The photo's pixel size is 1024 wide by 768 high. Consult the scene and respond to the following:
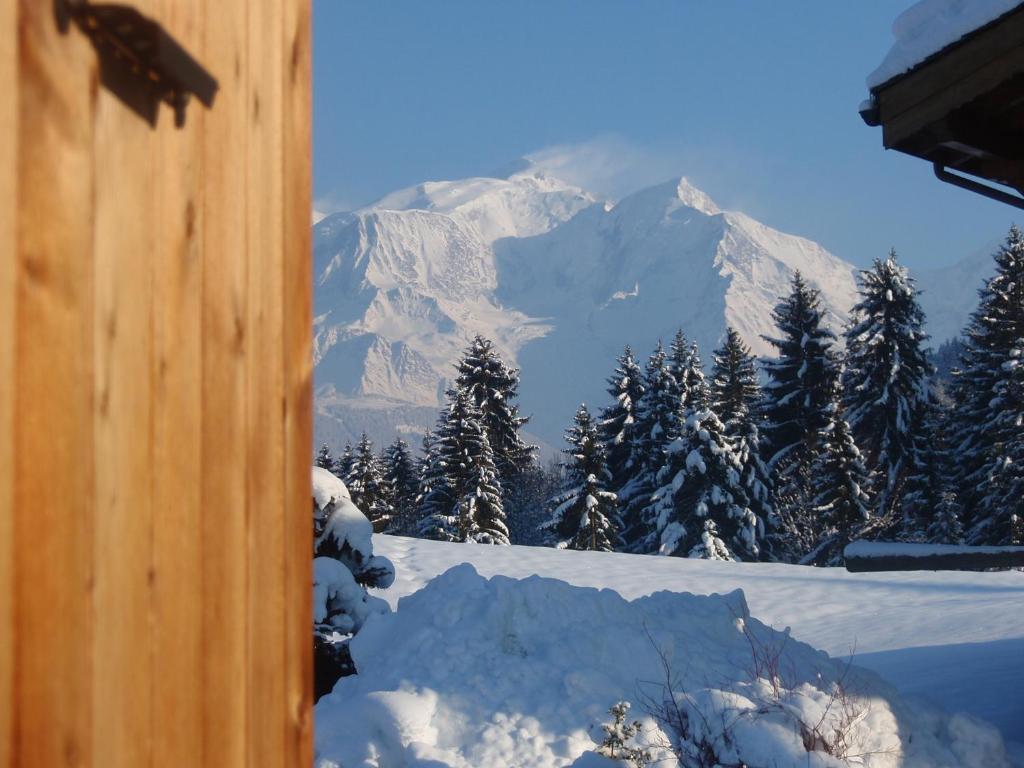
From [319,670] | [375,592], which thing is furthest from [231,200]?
[375,592]

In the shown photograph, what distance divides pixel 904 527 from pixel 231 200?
3228 centimetres

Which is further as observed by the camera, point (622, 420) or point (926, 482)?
point (622, 420)

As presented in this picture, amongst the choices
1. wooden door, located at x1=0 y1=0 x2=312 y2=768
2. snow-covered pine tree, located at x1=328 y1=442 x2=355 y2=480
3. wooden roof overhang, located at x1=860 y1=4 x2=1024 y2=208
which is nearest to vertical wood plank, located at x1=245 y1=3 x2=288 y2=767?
wooden door, located at x1=0 y1=0 x2=312 y2=768

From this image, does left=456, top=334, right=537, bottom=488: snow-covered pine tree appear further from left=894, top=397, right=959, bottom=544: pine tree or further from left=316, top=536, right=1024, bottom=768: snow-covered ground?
left=316, top=536, right=1024, bottom=768: snow-covered ground

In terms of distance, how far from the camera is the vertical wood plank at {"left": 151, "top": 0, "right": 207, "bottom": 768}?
5.06 ft

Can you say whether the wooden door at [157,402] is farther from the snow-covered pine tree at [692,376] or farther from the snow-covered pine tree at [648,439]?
the snow-covered pine tree at [648,439]

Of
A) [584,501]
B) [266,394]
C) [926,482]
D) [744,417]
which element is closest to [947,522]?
[926,482]

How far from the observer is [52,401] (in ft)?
4.09

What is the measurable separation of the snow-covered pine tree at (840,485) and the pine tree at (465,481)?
1092 cm

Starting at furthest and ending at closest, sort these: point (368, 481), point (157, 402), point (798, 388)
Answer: point (368, 481) → point (798, 388) → point (157, 402)

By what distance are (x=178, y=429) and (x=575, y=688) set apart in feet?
19.0

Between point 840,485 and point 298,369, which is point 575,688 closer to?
point 298,369

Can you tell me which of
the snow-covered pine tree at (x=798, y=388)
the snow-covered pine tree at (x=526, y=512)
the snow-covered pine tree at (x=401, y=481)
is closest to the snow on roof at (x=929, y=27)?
the snow-covered pine tree at (x=798, y=388)

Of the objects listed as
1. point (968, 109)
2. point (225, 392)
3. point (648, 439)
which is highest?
point (968, 109)
